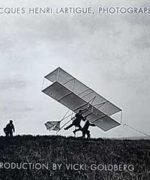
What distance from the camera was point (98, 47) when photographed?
1379mm

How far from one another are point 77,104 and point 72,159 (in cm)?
15

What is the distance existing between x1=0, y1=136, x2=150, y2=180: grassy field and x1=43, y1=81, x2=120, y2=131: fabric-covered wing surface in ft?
0.16

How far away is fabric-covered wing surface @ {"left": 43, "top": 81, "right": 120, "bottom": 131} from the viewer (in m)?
1.35

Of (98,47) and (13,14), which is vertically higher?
(13,14)

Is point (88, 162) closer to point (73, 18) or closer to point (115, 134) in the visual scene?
point (115, 134)

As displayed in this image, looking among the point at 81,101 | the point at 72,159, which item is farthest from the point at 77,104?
the point at 72,159

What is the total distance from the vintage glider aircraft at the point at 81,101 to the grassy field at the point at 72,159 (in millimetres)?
50

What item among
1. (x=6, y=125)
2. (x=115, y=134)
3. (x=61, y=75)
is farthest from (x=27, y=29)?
(x=115, y=134)

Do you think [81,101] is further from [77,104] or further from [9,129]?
[9,129]

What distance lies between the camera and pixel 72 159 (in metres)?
1.33

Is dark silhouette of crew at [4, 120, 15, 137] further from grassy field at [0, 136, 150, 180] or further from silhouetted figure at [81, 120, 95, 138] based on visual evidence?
silhouetted figure at [81, 120, 95, 138]

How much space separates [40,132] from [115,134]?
210 millimetres

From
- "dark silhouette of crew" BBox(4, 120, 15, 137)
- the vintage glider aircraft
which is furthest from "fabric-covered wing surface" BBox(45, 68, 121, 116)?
"dark silhouette of crew" BBox(4, 120, 15, 137)

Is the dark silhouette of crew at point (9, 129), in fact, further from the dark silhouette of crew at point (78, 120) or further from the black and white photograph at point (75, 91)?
the dark silhouette of crew at point (78, 120)
